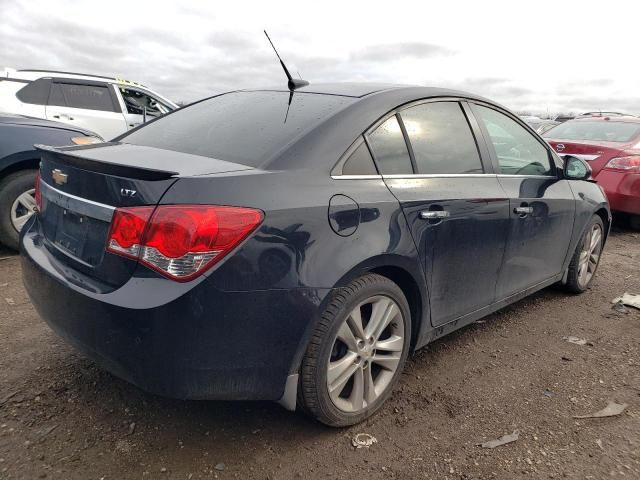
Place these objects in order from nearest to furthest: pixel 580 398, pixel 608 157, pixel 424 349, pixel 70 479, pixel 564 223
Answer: pixel 70 479
pixel 580 398
pixel 424 349
pixel 564 223
pixel 608 157

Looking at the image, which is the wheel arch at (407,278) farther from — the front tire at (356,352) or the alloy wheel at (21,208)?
the alloy wheel at (21,208)

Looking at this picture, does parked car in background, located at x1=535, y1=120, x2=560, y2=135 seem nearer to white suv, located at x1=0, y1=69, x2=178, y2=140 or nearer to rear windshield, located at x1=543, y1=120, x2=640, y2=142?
rear windshield, located at x1=543, y1=120, x2=640, y2=142

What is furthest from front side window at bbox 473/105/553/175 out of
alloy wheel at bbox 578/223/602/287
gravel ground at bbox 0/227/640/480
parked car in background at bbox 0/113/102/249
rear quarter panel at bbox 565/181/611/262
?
parked car in background at bbox 0/113/102/249

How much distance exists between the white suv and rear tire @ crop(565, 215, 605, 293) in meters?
5.87

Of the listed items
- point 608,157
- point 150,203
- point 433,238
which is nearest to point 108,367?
point 150,203

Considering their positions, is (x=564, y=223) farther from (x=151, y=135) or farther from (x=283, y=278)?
(x=151, y=135)

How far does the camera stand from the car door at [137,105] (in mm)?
7855

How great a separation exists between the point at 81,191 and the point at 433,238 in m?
1.56

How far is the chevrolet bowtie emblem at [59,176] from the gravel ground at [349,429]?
1.03 metres

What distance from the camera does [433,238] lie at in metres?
2.44

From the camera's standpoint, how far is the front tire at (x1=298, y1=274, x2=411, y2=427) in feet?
6.71

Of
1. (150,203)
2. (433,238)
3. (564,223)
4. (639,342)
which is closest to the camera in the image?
(150,203)

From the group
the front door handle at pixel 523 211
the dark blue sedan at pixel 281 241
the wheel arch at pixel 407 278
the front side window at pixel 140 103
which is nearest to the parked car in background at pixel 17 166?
the dark blue sedan at pixel 281 241

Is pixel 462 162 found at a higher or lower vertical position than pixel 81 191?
higher
